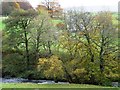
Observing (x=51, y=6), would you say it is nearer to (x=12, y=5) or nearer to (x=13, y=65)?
(x=12, y=5)

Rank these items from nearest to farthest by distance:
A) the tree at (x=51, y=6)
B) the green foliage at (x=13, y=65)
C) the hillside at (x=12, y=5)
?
the green foliage at (x=13, y=65) < the hillside at (x=12, y=5) < the tree at (x=51, y=6)

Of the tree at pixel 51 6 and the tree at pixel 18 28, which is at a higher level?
the tree at pixel 51 6

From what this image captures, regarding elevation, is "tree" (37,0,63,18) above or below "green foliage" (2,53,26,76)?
above

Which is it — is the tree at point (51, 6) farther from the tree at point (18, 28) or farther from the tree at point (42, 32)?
the tree at point (42, 32)

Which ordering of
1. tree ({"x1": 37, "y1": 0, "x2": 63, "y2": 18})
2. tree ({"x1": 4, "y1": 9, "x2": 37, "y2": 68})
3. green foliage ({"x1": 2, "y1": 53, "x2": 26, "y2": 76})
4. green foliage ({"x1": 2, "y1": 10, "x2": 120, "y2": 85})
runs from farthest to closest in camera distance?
tree ({"x1": 37, "y1": 0, "x2": 63, "y2": 18}), tree ({"x1": 4, "y1": 9, "x2": 37, "y2": 68}), green foliage ({"x1": 2, "y1": 53, "x2": 26, "y2": 76}), green foliage ({"x1": 2, "y1": 10, "x2": 120, "y2": 85})

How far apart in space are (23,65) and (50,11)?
7906mm

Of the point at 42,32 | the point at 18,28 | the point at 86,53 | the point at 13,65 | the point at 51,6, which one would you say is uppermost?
the point at 51,6

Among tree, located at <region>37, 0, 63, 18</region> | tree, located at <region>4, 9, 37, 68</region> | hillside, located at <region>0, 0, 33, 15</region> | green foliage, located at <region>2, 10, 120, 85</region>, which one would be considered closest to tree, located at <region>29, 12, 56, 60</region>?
tree, located at <region>4, 9, 37, 68</region>

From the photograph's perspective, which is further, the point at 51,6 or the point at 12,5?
the point at 51,6

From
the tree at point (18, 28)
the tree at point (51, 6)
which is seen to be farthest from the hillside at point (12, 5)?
the tree at point (18, 28)

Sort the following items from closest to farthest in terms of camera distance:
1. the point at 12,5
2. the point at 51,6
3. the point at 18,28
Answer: the point at 18,28 < the point at 12,5 < the point at 51,6

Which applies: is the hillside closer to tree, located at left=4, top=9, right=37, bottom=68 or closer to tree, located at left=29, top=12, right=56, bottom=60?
tree, located at left=4, top=9, right=37, bottom=68

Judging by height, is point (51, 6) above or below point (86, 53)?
above

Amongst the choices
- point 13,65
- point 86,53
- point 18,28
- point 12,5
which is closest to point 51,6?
point 12,5
